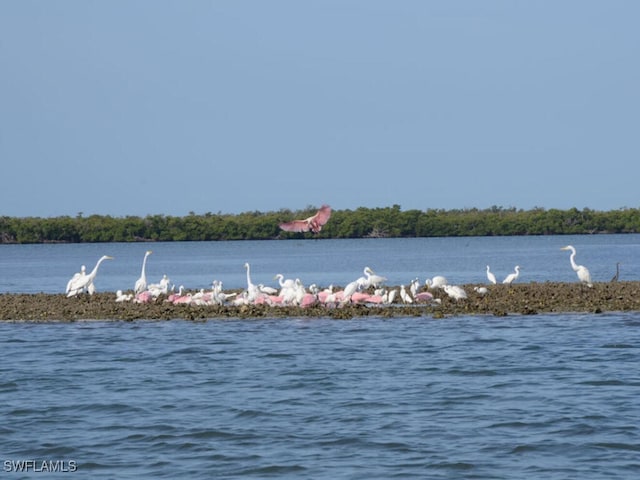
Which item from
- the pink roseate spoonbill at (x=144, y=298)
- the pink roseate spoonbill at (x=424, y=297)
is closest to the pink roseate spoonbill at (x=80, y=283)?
the pink roseate spoonbill at (x=144, y=298)

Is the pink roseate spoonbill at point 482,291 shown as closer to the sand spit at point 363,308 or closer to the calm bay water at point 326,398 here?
the sand spit at point 363,308

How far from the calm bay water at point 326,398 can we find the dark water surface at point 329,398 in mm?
35

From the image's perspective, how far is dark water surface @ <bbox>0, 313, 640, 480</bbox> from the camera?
12.5 metres

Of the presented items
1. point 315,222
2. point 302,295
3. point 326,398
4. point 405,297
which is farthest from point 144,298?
point 326,398

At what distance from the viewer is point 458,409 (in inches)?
591

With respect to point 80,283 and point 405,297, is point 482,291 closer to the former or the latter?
point 405,297

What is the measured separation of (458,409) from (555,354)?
462 cm

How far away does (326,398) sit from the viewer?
15930 millimetres

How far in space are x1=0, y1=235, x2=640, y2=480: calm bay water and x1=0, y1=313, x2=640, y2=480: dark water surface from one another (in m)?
0.04

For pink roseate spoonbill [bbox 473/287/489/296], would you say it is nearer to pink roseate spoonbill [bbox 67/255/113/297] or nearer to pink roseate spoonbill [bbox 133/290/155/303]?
pink roseate spoonbill [bbox 133/290/155/303]

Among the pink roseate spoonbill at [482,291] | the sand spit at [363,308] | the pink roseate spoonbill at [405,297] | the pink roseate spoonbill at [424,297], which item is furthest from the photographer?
the pink roseate spoonbill at [482,291]

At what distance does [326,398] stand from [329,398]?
0.13 ft

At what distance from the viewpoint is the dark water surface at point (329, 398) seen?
1248cm

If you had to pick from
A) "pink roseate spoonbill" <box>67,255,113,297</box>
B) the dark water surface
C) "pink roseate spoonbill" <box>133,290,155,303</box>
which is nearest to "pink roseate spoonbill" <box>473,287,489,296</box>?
the dark water surface
